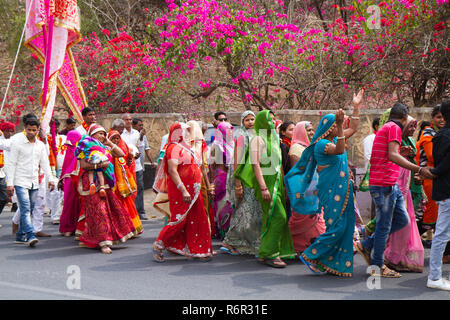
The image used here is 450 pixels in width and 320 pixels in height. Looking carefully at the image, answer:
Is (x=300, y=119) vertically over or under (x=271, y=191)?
over

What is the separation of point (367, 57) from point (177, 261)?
741 cm

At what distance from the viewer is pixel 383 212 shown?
5.46m

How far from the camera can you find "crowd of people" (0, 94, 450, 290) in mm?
5488

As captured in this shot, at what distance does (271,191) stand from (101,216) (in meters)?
2.49

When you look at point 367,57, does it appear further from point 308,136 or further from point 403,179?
point 403,179

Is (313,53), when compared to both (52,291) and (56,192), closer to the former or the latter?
(56,192)

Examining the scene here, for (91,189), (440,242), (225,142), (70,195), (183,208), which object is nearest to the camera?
(440,242)

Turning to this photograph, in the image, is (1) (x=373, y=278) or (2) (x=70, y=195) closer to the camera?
(1) (x=373, y=278)

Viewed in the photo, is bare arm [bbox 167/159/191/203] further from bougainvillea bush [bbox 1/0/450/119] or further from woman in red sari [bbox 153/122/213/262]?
bougainvillea bush [bbox 1/0/450/119]

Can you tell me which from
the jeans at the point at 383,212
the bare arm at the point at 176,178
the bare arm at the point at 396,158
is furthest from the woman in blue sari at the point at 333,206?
the bare arm at the point at 176,178

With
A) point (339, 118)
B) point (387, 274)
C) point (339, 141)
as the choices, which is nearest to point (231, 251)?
point (387, 274)

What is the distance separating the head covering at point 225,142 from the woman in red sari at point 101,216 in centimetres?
165

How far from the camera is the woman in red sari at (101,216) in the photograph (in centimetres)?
728

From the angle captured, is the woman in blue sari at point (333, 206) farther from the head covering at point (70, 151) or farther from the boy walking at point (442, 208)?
the head covering at point (70, 151)
